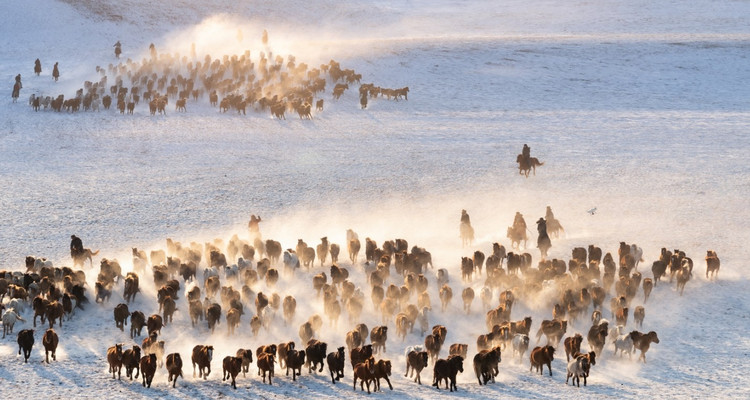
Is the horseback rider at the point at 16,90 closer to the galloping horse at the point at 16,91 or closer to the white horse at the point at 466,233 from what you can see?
the galloping horse at the point at 16,91

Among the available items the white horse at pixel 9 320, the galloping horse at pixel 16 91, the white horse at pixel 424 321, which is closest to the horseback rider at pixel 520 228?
the white horse at pixel 424 321

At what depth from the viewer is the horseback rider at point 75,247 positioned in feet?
89.1

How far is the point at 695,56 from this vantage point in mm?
64438

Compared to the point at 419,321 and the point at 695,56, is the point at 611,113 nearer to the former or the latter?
the point at 695,56

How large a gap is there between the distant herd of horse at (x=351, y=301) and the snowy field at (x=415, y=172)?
348mm

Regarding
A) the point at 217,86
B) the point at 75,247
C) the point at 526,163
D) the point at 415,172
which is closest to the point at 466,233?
the point at 526,163

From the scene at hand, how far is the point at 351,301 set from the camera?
22.8m

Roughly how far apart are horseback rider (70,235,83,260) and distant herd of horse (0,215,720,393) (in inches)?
13.3

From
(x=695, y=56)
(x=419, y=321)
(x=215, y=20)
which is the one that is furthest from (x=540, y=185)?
(x=215, y=20)

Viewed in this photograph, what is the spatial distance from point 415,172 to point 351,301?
56.0 feet

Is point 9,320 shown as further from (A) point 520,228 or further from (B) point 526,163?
(B) point 526,163

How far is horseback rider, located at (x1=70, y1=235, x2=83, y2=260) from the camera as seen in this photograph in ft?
89.1

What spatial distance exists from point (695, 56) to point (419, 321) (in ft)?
166

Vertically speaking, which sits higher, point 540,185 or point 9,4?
point 9,4
